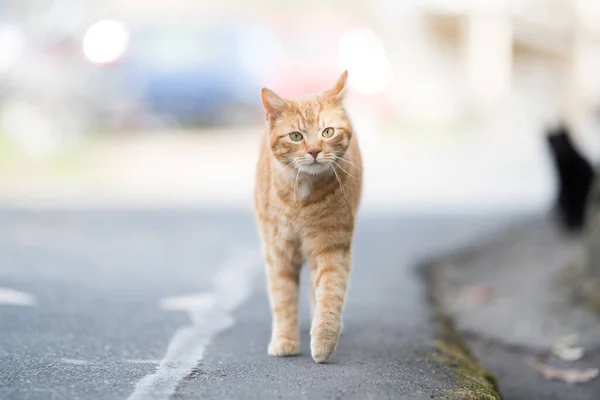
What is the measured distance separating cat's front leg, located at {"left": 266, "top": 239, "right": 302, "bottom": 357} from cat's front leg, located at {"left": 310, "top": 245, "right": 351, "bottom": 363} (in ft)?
0.43

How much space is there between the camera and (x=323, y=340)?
14.3 feet

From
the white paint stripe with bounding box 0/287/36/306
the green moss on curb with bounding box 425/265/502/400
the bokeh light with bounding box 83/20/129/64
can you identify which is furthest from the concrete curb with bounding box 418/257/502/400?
the bokeh light with bounding box 83/20/129/64

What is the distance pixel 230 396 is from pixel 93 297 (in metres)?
2.93

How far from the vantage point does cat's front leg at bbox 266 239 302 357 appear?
4.68 metres

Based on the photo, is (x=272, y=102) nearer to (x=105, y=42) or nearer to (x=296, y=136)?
(x=296, y=136)

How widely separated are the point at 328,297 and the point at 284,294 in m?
0.35

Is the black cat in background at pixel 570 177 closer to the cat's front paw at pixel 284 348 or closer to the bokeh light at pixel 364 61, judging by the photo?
the cat's front paw at pixel 284 348

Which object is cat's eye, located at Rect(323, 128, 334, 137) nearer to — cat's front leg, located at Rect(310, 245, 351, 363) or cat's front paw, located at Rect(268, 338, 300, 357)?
cat's front leg, located at Rect(310, 245, 351, 363)

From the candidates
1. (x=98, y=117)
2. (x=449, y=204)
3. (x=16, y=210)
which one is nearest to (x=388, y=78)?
(x=98, y=117)

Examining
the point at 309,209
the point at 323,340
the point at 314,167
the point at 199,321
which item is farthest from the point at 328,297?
the point at 199,321

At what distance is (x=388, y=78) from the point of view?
775 inches

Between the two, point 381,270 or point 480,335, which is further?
point 381,270

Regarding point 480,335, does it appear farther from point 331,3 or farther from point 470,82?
point 331,3

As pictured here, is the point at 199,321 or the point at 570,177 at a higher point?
the point at 570,177
